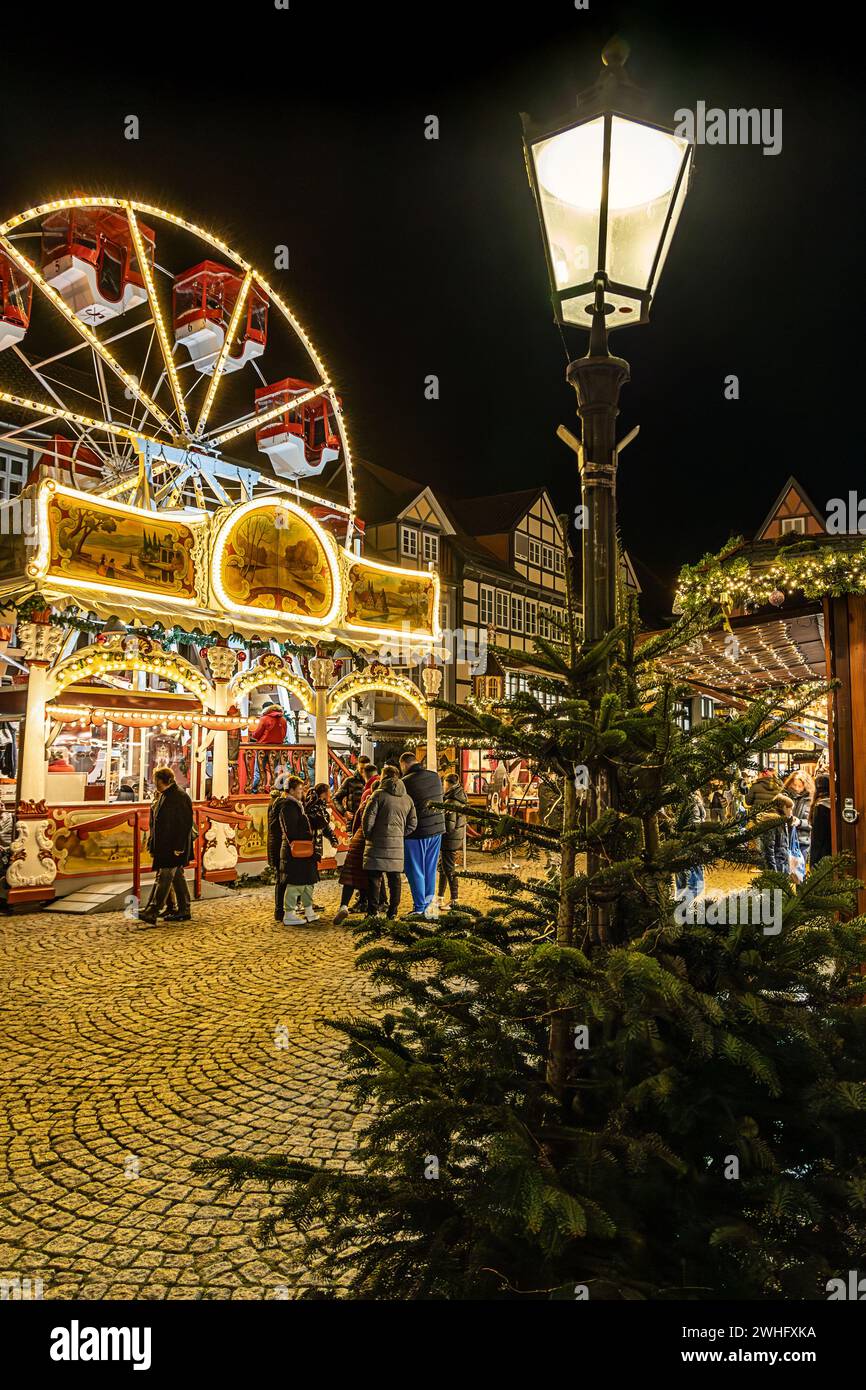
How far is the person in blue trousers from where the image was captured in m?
9.72

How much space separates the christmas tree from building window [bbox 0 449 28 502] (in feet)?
75.9

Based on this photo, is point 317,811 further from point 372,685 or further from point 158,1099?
point 158,1099

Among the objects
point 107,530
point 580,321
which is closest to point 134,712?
point 107,530

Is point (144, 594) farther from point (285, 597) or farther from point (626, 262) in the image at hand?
point (626, 262)

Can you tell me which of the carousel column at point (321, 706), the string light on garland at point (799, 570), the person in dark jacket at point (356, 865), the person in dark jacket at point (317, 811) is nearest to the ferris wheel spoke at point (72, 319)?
the carousel column at point (321, 706)

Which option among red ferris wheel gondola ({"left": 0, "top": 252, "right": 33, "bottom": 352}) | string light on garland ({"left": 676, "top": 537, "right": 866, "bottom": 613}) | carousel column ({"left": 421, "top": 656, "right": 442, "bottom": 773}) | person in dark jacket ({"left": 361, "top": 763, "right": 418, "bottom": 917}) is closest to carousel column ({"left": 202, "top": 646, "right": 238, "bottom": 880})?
carousel column ({"left": 421, "top": 656, "right": 442, "bottom": 773})

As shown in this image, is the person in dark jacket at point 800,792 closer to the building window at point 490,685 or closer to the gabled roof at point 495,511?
the building window at point 490,685

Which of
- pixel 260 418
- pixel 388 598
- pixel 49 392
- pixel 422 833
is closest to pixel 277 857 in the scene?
pixel 422 833

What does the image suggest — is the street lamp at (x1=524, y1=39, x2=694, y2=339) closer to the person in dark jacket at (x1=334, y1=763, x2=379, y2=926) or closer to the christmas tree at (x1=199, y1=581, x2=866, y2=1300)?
the christmas tree at (x1=199, y1=581, x2=866, y2=1300)

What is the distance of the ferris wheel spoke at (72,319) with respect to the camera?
1319cm

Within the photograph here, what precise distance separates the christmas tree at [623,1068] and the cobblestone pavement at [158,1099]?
1.14 meters

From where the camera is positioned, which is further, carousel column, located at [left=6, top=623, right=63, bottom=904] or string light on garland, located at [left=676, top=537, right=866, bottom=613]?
carousel column, located at [left=6, top=623, right=63, bottom=904]

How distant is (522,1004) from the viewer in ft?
6.89
